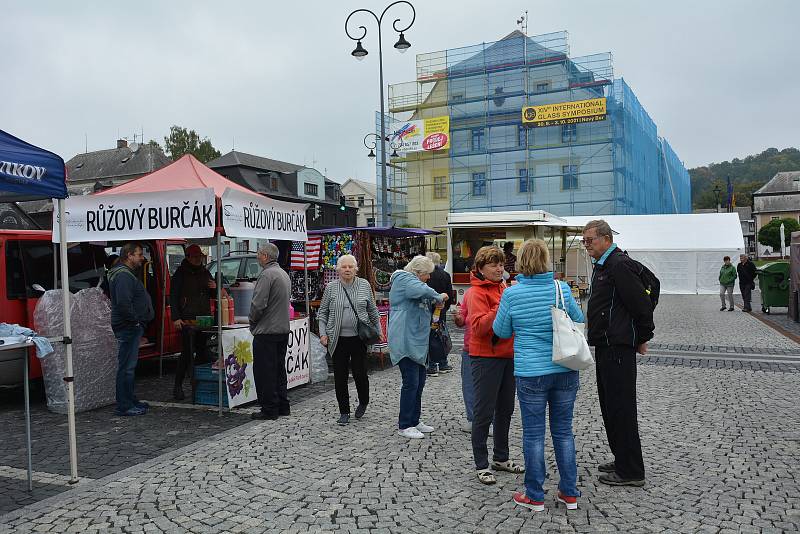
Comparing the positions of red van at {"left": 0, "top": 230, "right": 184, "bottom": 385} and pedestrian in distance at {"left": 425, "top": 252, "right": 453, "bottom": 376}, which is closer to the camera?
red van at {"left": 0, "top": 230, "right": 184, "bottom": 385}

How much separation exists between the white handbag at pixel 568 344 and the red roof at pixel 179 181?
13.9 ft

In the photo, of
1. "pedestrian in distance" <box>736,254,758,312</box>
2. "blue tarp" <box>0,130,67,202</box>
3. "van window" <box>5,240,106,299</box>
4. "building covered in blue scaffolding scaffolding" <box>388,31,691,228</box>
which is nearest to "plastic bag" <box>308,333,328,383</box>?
"van window" <box>5,240,106,299</box>

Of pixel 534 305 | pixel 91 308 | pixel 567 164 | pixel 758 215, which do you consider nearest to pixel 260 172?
pixel 567 164

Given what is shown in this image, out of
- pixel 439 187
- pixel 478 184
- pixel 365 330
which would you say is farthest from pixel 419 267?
pixel 439 187

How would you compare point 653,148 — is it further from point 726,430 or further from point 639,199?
point 726,430

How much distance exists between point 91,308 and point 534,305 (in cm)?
541

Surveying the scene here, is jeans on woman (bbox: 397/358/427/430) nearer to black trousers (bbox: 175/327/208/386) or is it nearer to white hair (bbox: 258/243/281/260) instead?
white hair (bbox: 258/243/281/260)

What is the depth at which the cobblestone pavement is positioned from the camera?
158 inches

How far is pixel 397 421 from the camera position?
21.5 feet

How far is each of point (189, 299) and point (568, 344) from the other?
532cm

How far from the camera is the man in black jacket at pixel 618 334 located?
4.34 meters

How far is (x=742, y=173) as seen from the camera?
387ft

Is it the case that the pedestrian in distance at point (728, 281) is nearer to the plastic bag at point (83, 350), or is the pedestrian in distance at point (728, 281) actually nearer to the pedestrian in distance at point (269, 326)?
the pedestrian in distance at point (269, 326)

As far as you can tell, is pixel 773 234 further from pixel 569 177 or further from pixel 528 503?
pixel 528 503
